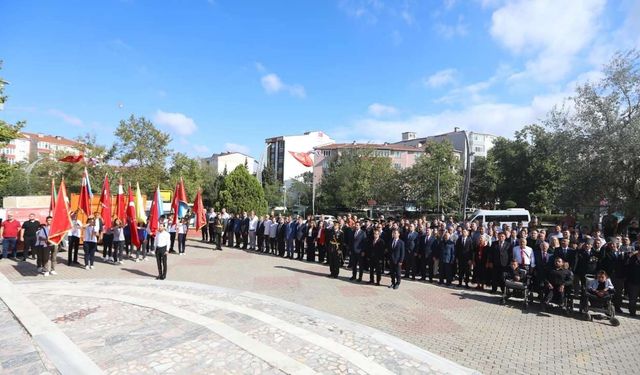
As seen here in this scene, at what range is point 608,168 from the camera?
21.0m

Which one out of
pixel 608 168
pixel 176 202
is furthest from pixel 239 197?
pixel 608 168

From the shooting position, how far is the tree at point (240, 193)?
103 ft

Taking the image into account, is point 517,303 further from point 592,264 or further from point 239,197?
point 239,197

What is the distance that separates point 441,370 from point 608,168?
20072mm

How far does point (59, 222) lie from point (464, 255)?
1255 centimetres

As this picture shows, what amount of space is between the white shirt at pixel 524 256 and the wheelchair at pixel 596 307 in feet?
4.61

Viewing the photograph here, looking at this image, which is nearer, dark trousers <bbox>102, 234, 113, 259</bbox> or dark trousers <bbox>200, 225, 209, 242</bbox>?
dark trousers <bbox>102, 234, 113, 259</bbox>

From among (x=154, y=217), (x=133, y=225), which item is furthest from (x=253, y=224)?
(x=133, y=225)

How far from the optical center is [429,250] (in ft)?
43.6

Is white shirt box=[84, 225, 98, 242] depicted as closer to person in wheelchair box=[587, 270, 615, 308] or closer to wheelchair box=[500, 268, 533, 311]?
wheelchair box=[500, 268, 533, 311]

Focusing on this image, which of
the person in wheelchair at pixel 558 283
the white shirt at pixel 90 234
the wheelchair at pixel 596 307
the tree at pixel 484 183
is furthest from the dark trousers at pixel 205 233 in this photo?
the tree at pixel 484 183

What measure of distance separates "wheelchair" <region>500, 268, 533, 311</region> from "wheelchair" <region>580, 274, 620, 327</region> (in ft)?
3.88

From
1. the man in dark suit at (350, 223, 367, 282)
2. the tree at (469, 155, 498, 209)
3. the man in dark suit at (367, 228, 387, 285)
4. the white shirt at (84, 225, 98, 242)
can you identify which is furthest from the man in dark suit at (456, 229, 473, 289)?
the tree at (469, 155, 498, 209)

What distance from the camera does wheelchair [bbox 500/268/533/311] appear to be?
1025cm
